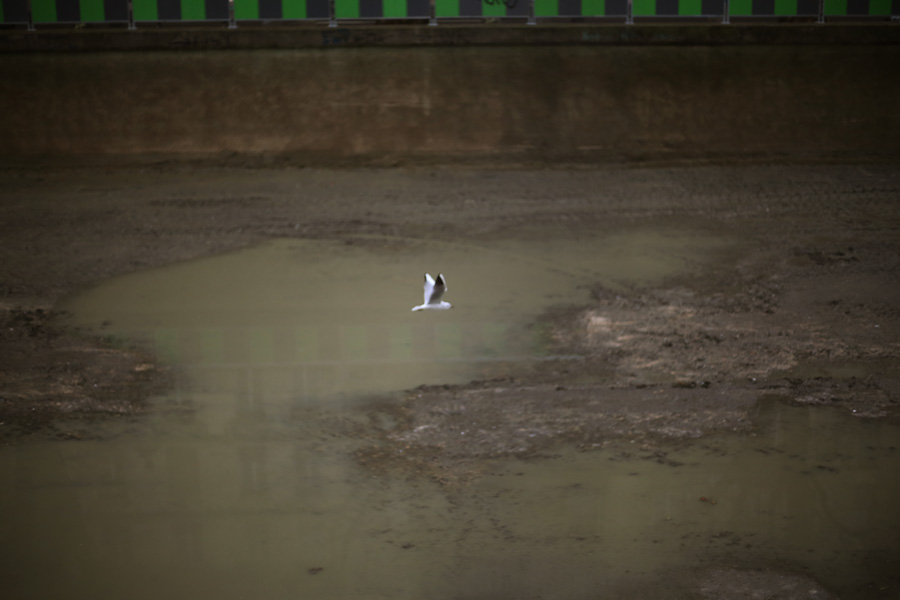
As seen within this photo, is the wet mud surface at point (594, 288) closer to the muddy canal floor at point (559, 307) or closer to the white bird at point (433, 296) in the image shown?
the muddy canal floor at point (559, 307)

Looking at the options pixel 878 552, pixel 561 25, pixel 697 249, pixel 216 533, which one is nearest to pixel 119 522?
pixel 216 533

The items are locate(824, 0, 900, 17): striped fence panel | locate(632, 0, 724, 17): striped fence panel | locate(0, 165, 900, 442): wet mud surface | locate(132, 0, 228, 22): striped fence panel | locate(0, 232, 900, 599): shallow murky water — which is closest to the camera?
locate(0, 232, 900, 599): shallow murky water

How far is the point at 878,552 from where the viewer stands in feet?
14.2

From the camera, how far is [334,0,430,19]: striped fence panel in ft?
44.0

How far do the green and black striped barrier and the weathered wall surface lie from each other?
46cm

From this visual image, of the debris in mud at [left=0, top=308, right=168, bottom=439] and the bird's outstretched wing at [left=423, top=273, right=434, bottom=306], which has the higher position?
the bird's outstretched wing at [left=423, top=273, right=434, bottom=306]

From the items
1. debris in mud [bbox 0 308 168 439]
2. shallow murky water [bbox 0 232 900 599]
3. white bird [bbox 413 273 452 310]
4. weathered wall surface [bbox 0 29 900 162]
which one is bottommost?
shallow murky water [bbox 0 232 900 599]

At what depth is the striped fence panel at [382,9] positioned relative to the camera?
13422 millimetres

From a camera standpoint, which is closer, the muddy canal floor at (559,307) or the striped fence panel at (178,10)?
the muddy canal floor at (559,307)

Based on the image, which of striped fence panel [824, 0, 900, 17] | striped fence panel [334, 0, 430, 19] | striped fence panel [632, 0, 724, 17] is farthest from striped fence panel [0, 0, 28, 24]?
striped fence panel [824, 0, 900, 17]

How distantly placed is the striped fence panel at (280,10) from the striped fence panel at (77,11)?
1597 mm

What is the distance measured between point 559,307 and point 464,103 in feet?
20.8

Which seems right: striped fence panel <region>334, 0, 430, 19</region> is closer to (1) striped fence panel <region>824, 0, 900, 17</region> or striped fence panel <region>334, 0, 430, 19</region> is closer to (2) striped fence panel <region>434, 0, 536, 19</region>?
(2) striped fence panel <region>434, 0, 536, 19</region>

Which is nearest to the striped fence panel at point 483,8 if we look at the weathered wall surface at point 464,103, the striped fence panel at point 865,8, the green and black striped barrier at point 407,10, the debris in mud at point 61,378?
the green and black striped barrier at point 407,10
